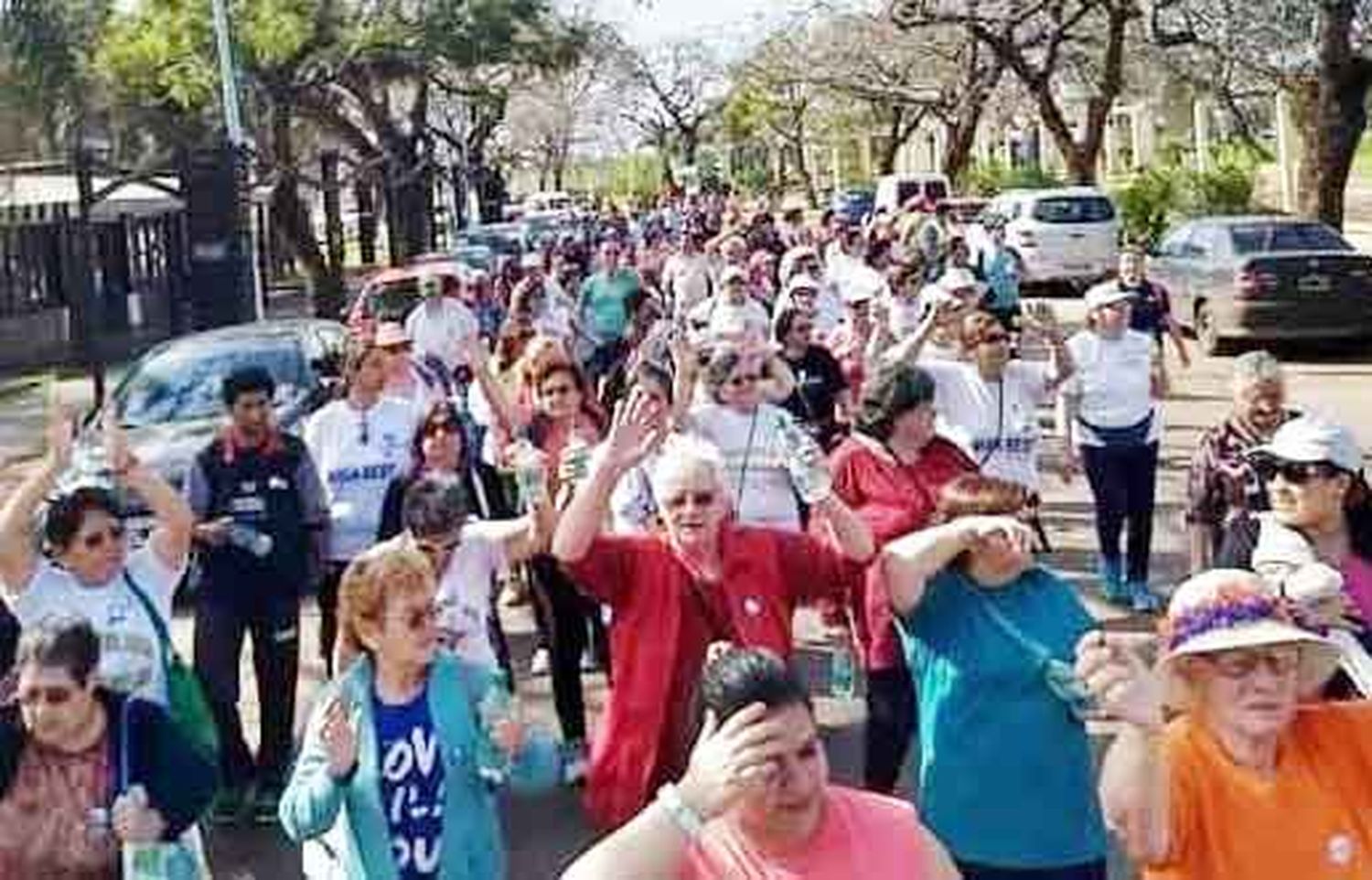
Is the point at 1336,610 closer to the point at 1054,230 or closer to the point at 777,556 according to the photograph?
the point at 777,556

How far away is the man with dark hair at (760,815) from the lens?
3.23m

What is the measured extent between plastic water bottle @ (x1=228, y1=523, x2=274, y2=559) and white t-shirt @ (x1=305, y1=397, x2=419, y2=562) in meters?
0.52

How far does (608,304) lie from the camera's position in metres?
15.9

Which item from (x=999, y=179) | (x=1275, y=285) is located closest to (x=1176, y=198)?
(x=999, y=179)

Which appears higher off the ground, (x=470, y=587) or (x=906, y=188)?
(x=906, y=188)

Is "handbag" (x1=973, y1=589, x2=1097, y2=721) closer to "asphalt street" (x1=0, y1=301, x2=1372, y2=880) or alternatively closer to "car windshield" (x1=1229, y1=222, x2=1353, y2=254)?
"asphalt street" (x1=0, y1=301, x2=1372, y2=880)

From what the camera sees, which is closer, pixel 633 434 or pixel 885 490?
pixel 633 434

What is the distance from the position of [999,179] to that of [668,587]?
57.6 metres

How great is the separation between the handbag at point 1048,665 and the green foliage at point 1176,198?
34.4 meters

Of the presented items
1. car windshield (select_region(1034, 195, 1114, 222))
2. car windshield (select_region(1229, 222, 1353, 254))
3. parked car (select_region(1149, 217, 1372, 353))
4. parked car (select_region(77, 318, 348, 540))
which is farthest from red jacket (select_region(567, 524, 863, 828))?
car windshield (select_region(1034, 195, 1114, 222))

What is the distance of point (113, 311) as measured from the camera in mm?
34688

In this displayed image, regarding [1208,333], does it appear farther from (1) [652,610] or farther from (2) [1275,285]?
(1) [652,610]

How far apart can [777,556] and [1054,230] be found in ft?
95.4

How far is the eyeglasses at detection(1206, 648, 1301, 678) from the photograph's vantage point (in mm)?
3828
